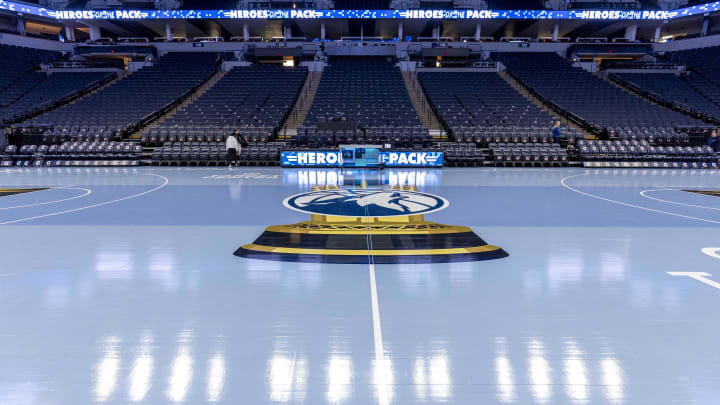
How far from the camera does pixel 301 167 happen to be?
563 inches

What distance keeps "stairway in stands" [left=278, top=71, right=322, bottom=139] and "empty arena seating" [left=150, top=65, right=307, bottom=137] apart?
490 millimetres

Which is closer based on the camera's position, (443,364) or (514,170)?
(443,364)

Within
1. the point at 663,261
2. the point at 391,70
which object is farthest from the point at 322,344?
the point at 391,70

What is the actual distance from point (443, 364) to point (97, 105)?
76.4ft

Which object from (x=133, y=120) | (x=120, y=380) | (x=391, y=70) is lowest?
(x=120, y=380)

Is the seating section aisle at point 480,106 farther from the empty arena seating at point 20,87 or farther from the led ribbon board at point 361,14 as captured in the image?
the empty arena seating at point 20,87

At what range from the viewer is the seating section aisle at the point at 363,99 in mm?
17578

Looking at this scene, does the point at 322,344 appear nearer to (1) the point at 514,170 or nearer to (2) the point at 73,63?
(1) the point at 514,170

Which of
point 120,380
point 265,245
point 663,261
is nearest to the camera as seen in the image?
point 120,380

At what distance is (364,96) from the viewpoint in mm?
20984

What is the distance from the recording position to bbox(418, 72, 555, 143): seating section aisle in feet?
55.4

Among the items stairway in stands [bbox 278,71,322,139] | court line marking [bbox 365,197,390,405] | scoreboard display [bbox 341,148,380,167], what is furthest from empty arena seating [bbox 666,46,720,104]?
court line marking [bbox 365,197,390,405]

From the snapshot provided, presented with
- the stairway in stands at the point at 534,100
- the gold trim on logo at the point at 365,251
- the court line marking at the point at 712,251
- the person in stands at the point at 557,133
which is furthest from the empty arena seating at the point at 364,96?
the gold trim on logo at the point at 365,251

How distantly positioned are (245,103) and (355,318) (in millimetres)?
19373
